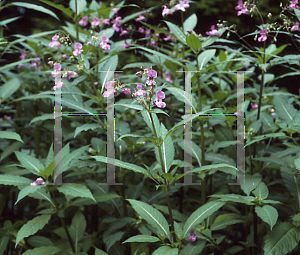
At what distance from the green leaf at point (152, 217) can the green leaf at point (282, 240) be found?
0.49 m

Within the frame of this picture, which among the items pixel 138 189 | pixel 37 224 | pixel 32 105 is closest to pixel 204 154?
pixel 138 189

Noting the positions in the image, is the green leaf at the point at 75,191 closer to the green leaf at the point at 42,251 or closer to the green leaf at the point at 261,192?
the green leaf at the point at 42,251

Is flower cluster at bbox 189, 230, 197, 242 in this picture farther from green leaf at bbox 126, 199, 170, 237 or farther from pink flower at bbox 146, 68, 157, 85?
pink flower at bbox 146, 68, 157, 85

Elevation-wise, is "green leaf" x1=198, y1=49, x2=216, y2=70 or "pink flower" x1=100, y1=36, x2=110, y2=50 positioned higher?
"pink flower" x1=100, y1=36, x2=110, y2=50

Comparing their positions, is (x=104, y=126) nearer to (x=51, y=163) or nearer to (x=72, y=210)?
(x=51, y=163)

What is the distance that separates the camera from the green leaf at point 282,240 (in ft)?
4.61

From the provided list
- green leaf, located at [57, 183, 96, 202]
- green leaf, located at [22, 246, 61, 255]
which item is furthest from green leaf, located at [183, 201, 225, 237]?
green leaf, located at [22, 246, 61, 255]

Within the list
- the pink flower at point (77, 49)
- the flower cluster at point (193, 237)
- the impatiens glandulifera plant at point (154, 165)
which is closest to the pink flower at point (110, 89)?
the impatiens glandulifera plant at point (154, 165)

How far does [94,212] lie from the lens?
211 cm

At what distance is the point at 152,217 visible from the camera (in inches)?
55.5

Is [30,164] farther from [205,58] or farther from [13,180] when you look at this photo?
[205,58]

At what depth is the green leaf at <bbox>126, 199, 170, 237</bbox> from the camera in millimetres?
1392

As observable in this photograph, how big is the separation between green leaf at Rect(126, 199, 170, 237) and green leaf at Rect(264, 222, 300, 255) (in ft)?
1.62

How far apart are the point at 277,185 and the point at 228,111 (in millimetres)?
739
